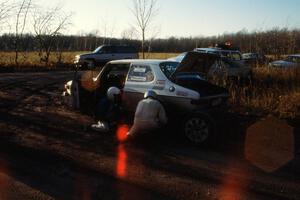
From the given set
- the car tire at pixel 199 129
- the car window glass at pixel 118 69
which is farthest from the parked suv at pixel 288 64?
the car tire at pixel 199 129

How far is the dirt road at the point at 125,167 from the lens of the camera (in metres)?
5.10

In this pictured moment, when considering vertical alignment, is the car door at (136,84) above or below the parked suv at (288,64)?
below

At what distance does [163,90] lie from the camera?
812 cm

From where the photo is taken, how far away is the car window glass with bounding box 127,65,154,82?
8.48m

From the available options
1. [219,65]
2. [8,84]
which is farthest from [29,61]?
A: [219,65]

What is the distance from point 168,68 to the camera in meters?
8.59

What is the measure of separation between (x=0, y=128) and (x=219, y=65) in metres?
7.36

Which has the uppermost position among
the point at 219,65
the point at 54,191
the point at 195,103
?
the point at 219,65

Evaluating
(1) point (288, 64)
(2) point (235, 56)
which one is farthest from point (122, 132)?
(2) point (235, 56)

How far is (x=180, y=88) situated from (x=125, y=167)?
2.40 metres

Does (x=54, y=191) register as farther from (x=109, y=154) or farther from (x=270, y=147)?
(x=270, y=147)

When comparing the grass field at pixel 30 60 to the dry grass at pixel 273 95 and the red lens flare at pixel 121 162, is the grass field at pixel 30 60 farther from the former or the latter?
the red lens flare at pixel 121 162

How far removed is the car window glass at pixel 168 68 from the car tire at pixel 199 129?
3.73 feet

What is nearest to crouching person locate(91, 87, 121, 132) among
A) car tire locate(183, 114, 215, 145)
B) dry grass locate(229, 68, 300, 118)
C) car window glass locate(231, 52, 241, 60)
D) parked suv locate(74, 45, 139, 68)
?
car tire locate(183, 114, 215, 145)
